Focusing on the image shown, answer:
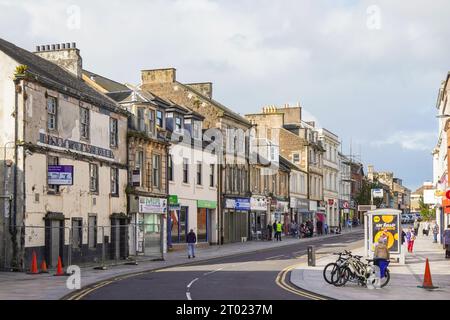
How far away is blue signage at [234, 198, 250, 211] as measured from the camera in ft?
191

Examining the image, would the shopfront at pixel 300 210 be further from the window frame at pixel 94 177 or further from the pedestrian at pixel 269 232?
the window frame at pixel 94 177

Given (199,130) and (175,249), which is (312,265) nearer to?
(175,249)

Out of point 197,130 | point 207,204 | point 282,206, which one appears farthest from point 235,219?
→ point 282,206

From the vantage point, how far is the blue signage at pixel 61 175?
102 feet

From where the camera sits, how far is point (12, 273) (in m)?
28.4

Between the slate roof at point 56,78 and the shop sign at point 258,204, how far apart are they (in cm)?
2469

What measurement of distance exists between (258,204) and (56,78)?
107 feet

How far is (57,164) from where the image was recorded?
108 ft

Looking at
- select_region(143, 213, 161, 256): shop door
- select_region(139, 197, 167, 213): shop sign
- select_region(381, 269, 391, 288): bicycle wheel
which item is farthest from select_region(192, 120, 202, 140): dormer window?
select_region(381, 269, 391, 288): bicycle wheel

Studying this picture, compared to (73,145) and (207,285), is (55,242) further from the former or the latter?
(207,285)

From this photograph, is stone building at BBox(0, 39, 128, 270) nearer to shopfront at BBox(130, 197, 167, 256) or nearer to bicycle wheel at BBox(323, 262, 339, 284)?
shopfront at BBox(130, 197, 167, 256)

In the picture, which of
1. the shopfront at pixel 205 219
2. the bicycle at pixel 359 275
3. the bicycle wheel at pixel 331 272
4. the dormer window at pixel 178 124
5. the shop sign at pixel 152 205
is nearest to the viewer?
the bicycle at pixel 359 275

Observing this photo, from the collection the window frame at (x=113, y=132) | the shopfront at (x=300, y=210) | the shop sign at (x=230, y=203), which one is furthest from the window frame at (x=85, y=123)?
the shopfront at (x=300, y=210)

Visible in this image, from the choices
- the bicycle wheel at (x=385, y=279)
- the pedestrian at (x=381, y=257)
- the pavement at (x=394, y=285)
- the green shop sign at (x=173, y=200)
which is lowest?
the pavement at (x=394, y=285)
